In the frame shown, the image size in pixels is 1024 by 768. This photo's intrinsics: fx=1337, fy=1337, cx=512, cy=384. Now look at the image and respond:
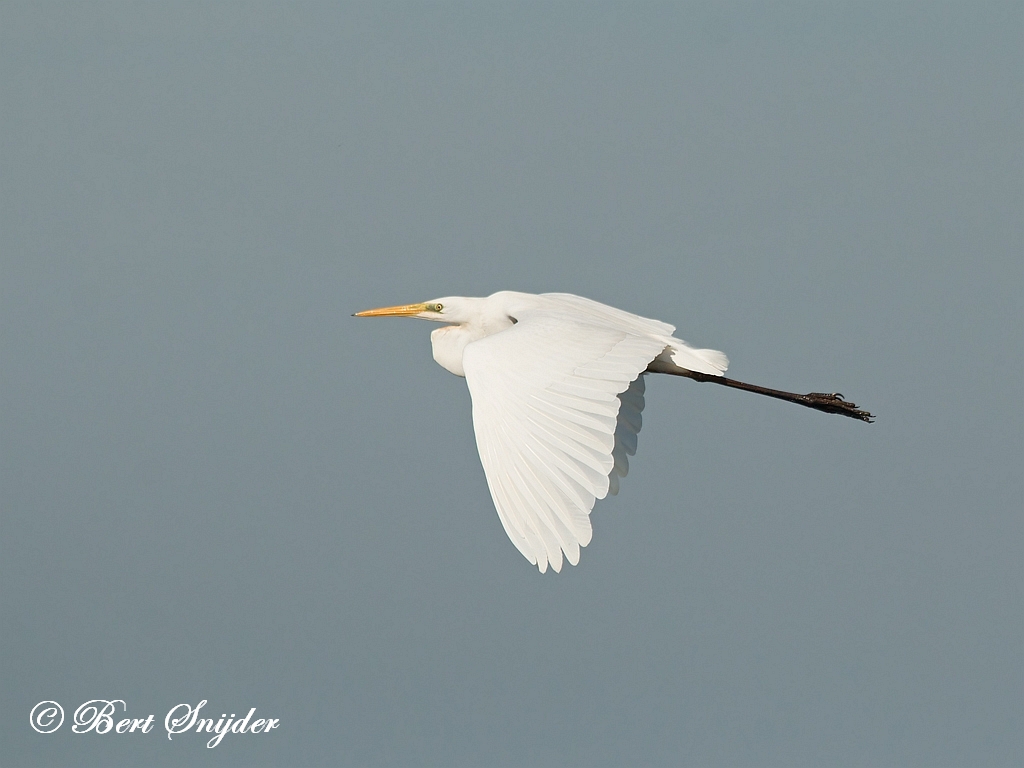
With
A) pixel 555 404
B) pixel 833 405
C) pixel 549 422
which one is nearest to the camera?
pixel 549 422

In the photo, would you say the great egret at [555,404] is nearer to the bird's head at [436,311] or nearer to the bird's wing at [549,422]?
the bird's wing at [549,422]

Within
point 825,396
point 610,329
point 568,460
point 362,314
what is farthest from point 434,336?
point 568,460

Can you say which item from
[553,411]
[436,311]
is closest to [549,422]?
[553,411]

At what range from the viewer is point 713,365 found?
8.77 metres

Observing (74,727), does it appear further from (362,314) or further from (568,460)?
(568,460)

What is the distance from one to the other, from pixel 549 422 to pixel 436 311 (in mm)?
3876

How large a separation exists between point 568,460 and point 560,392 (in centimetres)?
62

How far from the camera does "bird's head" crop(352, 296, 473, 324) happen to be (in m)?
9.72

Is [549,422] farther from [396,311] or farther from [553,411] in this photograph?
[396,311]

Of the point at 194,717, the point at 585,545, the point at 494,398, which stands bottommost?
the point at 194,717

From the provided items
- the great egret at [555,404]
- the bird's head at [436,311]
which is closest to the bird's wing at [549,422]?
the great egret at [555,404]

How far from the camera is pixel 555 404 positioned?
6449mm

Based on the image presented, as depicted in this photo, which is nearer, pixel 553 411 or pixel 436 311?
pixel 553 411

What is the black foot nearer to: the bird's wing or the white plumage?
the white plumage
